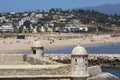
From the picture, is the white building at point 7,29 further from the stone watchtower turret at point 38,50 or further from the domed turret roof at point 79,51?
the domed turret roof at point 79,51

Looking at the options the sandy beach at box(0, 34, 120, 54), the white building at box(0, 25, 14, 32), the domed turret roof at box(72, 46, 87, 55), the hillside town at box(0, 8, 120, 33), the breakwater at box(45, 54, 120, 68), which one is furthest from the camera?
the hillside town at box(0, 8, 120, 33)

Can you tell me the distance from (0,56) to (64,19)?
469 feet

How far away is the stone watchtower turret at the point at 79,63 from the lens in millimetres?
12868

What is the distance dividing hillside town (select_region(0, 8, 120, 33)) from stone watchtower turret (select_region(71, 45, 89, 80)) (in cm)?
11475

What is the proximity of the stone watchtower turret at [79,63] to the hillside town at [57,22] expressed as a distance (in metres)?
115

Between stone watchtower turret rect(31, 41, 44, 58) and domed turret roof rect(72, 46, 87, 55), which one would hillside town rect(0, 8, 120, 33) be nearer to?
stone watchtower turret rect(31, 41, 44, 58)

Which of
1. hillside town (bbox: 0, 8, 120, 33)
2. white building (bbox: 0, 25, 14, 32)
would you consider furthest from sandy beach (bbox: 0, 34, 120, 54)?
white building (bbox: 0, 25, 14, 32)

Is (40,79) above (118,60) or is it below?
above

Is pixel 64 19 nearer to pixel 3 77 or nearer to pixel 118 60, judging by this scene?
pixel 118 60

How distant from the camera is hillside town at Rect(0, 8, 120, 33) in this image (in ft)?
454

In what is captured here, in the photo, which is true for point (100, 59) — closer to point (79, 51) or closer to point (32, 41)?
point (32, 41)

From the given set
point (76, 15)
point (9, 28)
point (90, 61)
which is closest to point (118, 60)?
point (90, 61)

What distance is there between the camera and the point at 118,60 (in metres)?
53.1

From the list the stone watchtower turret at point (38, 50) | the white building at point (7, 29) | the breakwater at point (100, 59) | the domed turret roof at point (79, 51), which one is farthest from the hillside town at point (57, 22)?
the domed turret roof at point (79, 51)
